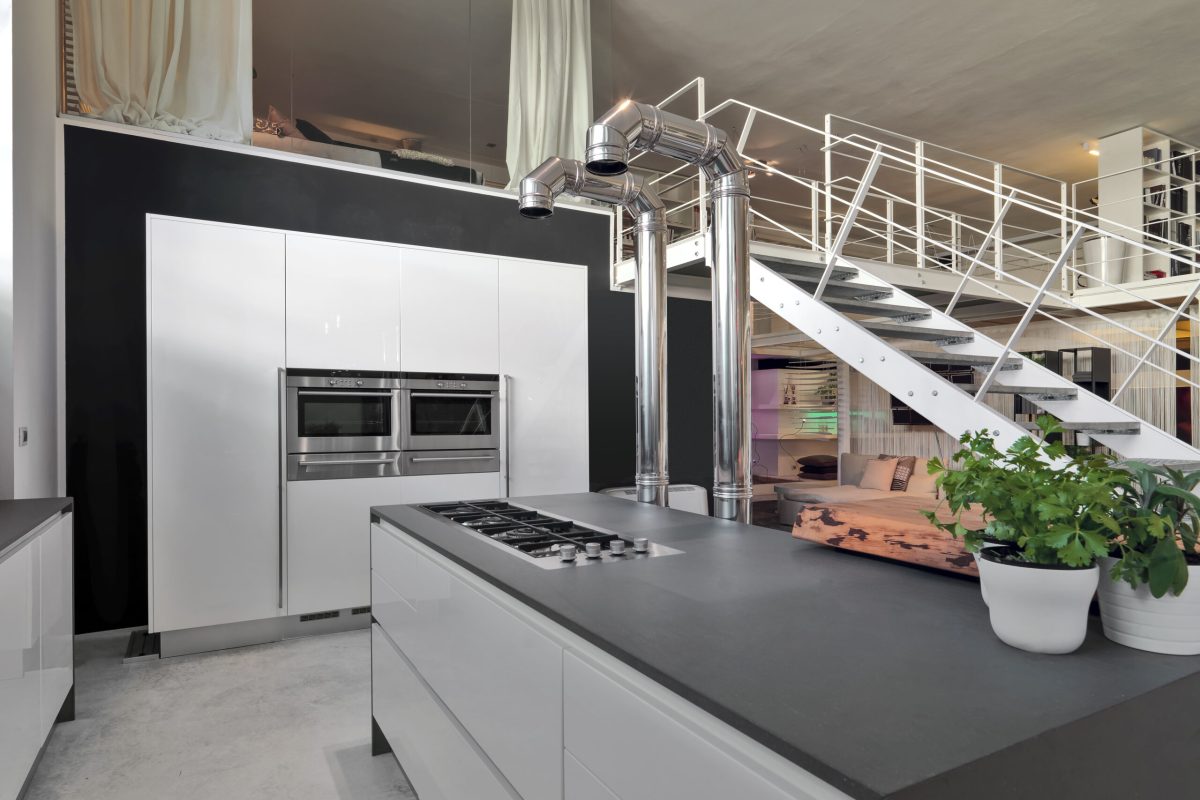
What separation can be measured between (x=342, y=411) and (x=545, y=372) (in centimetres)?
115

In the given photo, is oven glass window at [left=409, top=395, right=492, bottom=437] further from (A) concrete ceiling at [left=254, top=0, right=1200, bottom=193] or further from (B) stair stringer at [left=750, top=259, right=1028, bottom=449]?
(B) stair stringer at [left=750, top=259, right=1028, bottom=449]

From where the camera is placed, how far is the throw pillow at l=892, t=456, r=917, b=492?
718 centimetres

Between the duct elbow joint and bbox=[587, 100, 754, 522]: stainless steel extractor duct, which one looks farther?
the duct elbow joint

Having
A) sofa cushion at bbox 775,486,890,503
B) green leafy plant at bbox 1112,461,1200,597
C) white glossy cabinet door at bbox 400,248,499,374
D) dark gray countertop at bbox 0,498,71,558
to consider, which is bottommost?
sofa cushion at bbox 775,486,890,503

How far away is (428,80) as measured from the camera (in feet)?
17.0

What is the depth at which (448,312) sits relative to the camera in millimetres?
3742

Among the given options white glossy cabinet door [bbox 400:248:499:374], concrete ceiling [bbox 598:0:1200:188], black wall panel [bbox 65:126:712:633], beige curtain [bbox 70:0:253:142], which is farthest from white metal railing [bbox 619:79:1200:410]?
beige curtain [bbox 70:0:253:142]

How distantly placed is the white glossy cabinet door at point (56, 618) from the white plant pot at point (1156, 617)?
8.55 ft

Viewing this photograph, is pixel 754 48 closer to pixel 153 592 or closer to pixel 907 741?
pixel 153 592

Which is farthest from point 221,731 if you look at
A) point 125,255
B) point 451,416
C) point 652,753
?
point 652,753

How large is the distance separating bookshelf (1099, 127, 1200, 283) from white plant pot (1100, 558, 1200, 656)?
660 cm

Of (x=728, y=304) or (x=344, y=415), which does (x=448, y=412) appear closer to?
(x=344, y=415)

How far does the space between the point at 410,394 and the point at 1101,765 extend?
131 inches

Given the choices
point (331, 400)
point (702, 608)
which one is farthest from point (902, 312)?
point (702, 608)
